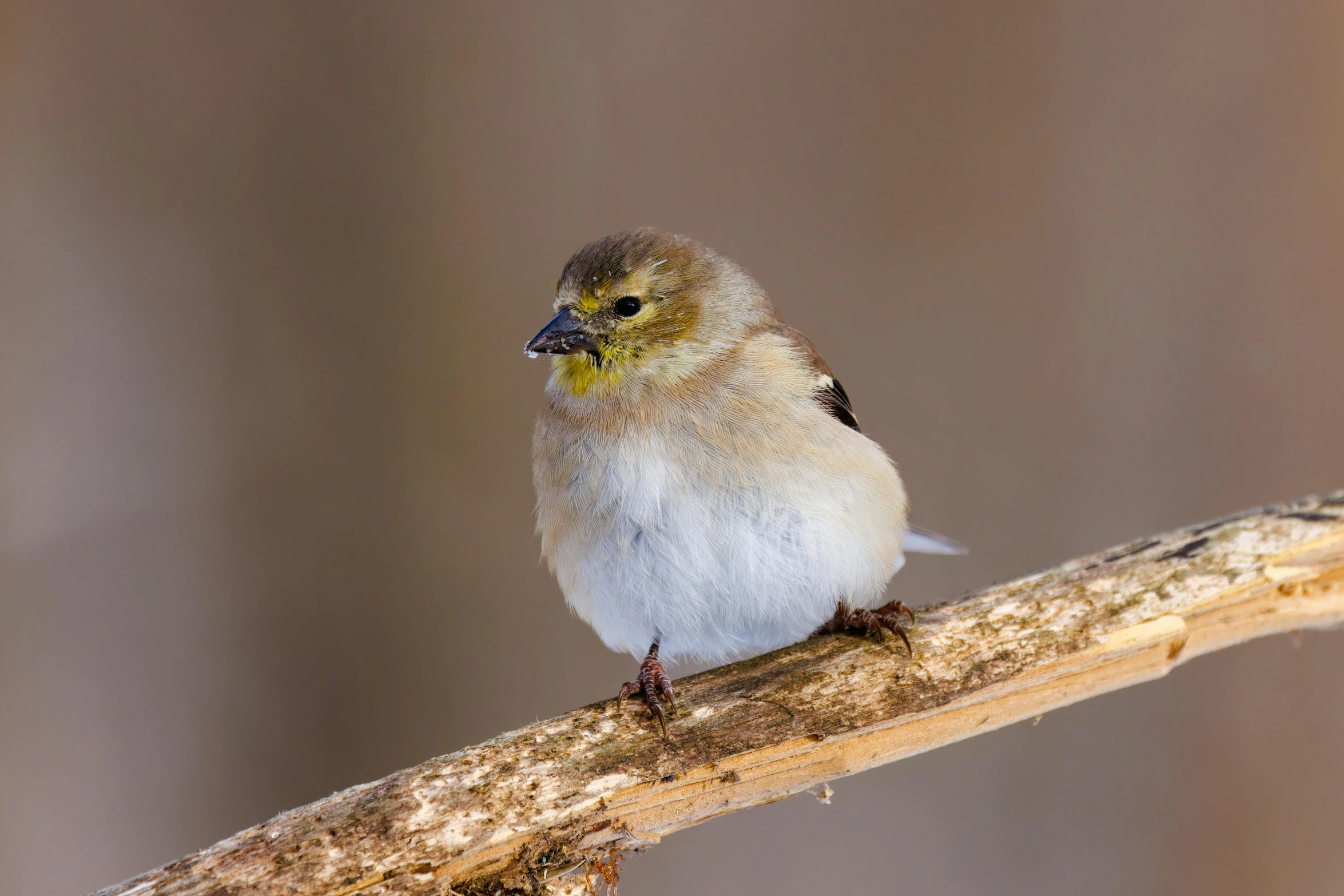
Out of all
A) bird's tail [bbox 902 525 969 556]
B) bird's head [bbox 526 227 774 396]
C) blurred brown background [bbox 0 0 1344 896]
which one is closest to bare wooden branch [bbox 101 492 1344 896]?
bird's tail [bbox 902 525 969 556]

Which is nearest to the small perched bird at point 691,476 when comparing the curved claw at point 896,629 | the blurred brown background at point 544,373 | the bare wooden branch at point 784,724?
the curved claw at point 896,629

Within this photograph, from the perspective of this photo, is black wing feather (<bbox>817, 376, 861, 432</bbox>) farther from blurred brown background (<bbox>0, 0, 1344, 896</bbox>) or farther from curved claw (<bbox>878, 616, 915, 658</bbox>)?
blurred brown background (<bbox>0, 0, 1344, 896</bbox>)

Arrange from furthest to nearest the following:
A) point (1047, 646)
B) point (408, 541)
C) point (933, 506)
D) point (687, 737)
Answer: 1. point (933, 506)
2. point (408, 541)
3. point (1047, 646)
4. point (687, 737)

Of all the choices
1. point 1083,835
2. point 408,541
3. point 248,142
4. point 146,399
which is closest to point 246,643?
point 408,541

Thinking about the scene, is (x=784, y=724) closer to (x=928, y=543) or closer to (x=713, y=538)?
(x=713, y=538)

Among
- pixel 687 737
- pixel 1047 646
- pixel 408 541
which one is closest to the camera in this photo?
pixel 687 737

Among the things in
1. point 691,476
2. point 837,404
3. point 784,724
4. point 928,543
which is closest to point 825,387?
point 837,404

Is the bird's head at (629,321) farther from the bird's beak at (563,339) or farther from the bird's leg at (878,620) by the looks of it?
the bird's leg at (878,620)

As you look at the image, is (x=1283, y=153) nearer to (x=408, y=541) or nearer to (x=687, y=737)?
(x=687, y=737)
